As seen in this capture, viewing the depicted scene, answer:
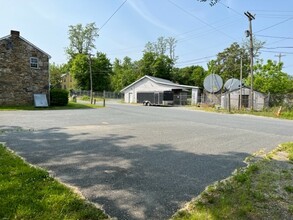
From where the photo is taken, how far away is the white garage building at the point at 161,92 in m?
37.2

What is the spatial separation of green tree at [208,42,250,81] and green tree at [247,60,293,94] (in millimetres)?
16899

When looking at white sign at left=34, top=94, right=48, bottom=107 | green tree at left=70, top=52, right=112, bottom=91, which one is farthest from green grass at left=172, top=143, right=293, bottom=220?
green tree at left=70, top=52, right=112, bottom=91

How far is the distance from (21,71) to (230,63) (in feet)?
143

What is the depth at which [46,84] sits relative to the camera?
78.9 feet

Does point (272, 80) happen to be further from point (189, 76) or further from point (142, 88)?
point (189, 76)

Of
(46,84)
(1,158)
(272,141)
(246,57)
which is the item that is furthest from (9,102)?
(246,57)

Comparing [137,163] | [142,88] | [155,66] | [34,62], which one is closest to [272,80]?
[142,88]

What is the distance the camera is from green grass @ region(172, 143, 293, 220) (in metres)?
3.29

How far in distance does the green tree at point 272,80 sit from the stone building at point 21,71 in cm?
2654

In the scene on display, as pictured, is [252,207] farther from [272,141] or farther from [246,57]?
[246,57]

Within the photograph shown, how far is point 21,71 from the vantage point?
888 inches

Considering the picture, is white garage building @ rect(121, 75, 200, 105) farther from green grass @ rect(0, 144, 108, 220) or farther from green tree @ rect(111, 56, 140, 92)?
green grass @ rect(0, 144, 108, 220)

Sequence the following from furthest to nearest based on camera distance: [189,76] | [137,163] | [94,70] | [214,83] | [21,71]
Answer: [189,76]
[94,70]
[214,83]
[21,71]
[137,163]

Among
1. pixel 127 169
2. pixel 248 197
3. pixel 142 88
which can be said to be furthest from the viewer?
pixel 142 88
